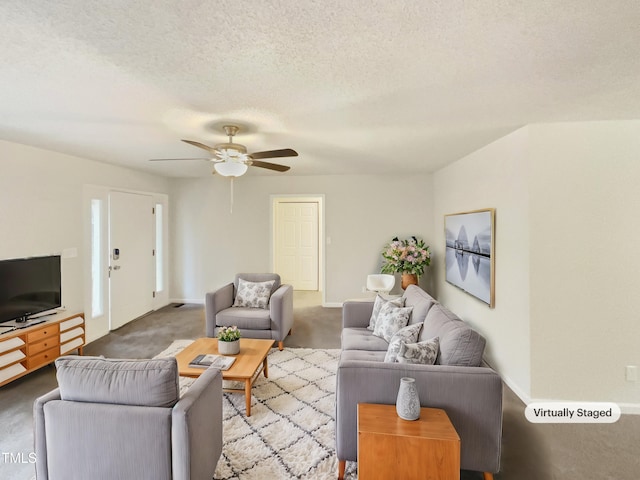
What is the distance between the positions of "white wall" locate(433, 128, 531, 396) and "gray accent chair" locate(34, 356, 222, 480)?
256cm

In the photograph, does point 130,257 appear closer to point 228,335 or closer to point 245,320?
point 245,320

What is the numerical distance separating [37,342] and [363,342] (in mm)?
3061

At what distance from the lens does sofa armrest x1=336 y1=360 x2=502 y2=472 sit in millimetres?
1729

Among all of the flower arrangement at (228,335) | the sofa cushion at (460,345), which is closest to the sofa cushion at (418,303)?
the sofa cushion at (460,345)

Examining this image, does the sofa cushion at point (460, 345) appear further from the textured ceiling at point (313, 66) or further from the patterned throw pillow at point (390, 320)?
the textured ceiling at point (313, 66)

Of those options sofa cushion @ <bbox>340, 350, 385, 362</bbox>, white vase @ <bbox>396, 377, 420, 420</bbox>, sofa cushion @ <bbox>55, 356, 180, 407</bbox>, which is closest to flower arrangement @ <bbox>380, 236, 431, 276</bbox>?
sofa cushion @ <bbox>340, 350, 385, 362</bbox>

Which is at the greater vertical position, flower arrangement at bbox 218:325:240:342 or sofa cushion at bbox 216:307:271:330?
flower arrangement at bbox 218:325:240:342

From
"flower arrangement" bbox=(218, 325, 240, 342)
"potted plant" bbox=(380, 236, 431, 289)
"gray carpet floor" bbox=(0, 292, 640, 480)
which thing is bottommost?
"gray carpet floor" bbox=(0, 292, 640, 480)

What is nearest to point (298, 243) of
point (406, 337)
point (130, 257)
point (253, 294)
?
point (253, 294)

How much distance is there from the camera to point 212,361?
264 cm

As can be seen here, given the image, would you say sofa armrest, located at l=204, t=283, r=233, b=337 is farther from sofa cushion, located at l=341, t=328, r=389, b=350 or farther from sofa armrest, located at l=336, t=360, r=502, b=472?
sofa armrest, located at l=336, t=360, r=502, b=472

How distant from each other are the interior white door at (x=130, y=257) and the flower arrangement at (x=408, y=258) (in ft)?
12.8

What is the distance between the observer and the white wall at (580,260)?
8.31ft

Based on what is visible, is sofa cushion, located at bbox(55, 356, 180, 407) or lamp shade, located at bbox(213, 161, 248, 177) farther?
lamp shade, located at bbox(213, 161, 248, 177)
